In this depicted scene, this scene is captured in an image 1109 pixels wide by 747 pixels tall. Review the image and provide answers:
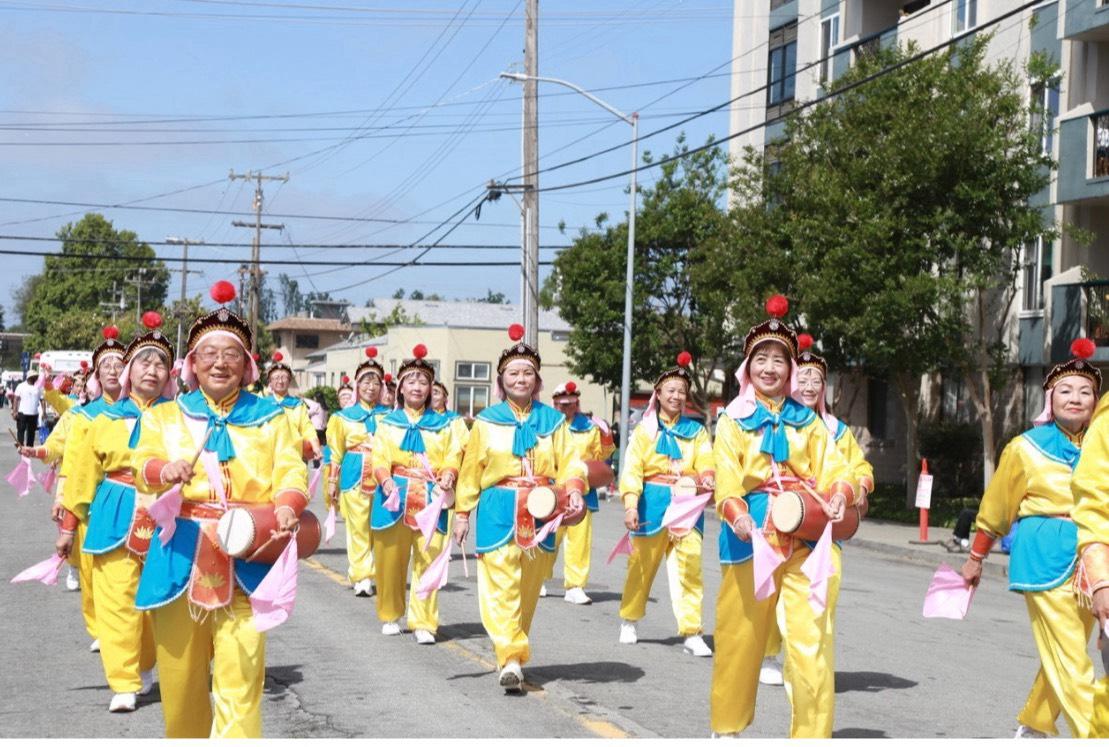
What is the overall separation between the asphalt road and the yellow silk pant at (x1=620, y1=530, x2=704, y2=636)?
0.25m

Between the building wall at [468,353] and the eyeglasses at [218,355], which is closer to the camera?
the eyeglasses at [218,355]

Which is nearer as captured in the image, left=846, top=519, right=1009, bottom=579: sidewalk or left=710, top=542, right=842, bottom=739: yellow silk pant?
left=710, top=542, right=842, bottom=739: yellow silk pant

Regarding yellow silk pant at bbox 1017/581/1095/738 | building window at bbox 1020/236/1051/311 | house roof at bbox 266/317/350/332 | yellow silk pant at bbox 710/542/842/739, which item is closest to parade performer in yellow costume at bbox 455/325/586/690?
yellow silk pant at bbox 710/542/842/739

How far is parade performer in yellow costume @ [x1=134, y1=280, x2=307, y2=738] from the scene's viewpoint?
6125 millimetres

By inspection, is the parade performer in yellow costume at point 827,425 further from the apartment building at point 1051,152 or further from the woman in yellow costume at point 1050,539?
the apartment building at point 1051,152

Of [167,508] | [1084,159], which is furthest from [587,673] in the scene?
[1084,159]

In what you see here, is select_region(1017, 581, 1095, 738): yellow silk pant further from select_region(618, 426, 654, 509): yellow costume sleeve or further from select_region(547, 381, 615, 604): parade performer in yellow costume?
select_region(547, 381, 615, 604): parade performer in yellow costume

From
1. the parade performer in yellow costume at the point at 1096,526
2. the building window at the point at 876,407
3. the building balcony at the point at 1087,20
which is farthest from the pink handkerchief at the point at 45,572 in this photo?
the building window at the point at 876,407

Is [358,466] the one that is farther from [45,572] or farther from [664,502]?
[45,572]

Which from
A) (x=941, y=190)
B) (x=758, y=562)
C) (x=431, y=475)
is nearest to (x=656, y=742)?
(x=758, y=562)

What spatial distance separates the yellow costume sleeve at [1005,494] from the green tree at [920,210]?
57.1ft

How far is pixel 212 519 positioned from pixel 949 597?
3.46m

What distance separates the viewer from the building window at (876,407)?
119 ft

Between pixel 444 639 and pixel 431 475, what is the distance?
→ 1.37 m
